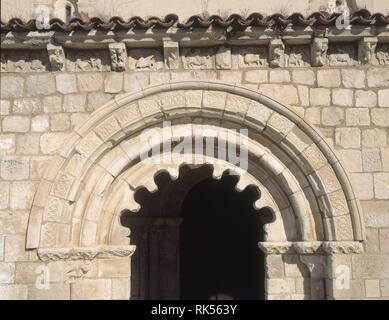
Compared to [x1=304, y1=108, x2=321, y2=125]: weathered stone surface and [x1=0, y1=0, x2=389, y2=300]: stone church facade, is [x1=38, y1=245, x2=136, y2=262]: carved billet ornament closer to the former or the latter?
[x1=0, y1=0, x2=389, y2=300]: stone church facade

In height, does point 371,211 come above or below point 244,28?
below

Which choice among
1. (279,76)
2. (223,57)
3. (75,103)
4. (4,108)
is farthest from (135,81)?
(279,76)

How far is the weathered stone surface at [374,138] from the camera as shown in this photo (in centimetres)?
464

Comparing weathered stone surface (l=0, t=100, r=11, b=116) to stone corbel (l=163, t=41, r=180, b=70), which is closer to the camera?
stone corbel (l=163, t=41, r=180, b=70)

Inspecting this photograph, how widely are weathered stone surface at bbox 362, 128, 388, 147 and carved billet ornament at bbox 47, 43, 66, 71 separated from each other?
321cm

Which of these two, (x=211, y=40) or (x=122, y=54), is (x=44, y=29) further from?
(x=211, y=40)

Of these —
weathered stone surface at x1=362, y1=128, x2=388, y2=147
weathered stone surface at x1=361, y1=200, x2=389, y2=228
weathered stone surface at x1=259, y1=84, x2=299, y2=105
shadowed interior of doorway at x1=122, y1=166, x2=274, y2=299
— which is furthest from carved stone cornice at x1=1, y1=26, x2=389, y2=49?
shadowed interior of doorway at x1=122, y1=166, x2=274, y2=299

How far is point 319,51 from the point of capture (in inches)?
183

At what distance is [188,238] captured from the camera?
7457 mm

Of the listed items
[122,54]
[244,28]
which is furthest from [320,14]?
[122,54]

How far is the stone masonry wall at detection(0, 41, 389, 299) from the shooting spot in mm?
4559

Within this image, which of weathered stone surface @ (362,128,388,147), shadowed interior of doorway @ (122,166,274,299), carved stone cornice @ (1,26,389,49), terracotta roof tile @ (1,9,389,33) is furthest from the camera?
shadowed interior of doorway @ (122,166,274,299)

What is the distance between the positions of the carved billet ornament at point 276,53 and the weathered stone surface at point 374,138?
1.13m

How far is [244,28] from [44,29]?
1.99m
